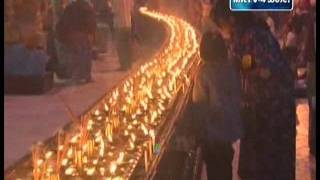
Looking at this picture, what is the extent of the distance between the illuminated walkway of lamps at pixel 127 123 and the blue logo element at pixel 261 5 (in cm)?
45

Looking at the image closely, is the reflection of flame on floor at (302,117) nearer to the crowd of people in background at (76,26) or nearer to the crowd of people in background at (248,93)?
the crowd of people in background at (76,26)

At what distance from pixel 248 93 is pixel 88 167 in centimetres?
119

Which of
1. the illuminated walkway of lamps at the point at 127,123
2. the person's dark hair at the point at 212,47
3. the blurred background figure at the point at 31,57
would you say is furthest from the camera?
the blurred background figure at the point at 31,57

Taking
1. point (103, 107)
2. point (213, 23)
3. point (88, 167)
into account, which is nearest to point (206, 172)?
point (88, 167)

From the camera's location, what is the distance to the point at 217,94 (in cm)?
490

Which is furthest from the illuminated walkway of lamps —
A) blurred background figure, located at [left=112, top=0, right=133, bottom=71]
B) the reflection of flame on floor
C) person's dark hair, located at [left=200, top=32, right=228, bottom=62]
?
the reflection of flame on floor

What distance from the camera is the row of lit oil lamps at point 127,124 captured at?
547cm

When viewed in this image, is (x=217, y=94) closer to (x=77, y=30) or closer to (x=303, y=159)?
(x=77, y=30)

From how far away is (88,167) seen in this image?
5648 millimetres

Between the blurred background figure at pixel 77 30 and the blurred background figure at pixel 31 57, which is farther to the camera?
the blurred background figure at pixel 31 57

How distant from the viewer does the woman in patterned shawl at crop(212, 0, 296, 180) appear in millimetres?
4809

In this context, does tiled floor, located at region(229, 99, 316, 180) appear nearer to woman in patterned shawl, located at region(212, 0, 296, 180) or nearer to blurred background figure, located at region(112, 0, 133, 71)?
woman in patterned shawl, located at region(212, 0, 296, 180)

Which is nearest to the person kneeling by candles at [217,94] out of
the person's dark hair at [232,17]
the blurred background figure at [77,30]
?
the person's dark hair at [232,17]

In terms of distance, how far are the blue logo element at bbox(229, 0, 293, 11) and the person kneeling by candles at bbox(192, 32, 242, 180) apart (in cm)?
19
